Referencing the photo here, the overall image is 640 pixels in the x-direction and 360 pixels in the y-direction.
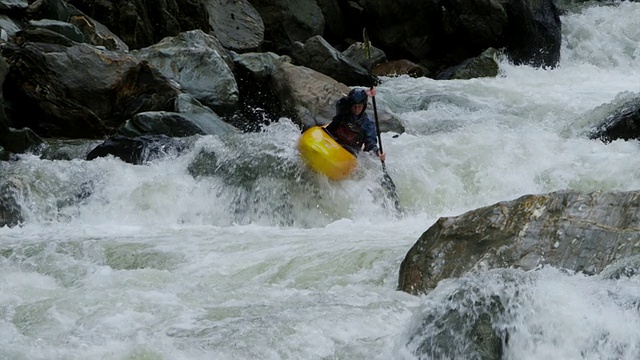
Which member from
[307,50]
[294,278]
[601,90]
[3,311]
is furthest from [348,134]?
[601,90]

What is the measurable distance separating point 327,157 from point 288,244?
1.92m

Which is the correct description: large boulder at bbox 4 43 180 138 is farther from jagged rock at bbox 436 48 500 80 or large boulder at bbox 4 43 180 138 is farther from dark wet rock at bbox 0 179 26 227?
jagged rock at bbox 436 48 500 80

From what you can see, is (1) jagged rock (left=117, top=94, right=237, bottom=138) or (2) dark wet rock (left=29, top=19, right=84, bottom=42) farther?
(2) dark wet rock (left=29, top=19, right=84, bottom=42)

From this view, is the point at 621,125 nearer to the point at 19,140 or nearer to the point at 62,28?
the point at 19,140

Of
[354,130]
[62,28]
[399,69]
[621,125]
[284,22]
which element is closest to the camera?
[354,130]

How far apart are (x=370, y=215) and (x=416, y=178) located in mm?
947

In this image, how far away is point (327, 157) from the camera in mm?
8477

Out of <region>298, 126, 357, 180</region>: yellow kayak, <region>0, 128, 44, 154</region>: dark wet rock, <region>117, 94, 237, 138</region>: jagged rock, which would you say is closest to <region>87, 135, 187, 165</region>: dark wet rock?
<region>117, 94, 237, 138</region>: jagged rock

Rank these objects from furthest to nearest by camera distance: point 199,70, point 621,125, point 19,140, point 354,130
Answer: point 199,70 < point 621,125 < point 19,140 < point 354,130

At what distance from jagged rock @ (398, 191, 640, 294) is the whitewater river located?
30 cm

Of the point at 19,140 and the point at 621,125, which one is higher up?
the point at 621,125

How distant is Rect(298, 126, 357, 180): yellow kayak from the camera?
848 cm

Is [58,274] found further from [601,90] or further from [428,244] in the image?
[601,90]

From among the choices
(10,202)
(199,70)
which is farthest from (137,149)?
(199,70)
